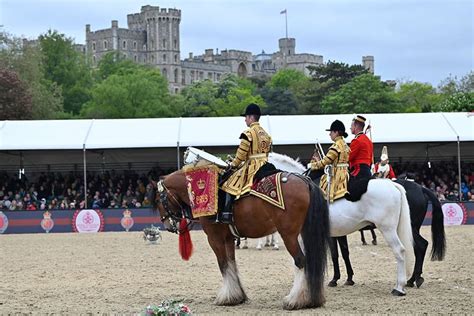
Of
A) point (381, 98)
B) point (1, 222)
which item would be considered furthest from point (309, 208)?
point (381, 98)

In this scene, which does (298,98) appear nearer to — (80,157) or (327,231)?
(80,157)

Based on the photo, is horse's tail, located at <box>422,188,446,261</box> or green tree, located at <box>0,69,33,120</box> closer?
horse's tail, located at <box>422,188,446,261</box>

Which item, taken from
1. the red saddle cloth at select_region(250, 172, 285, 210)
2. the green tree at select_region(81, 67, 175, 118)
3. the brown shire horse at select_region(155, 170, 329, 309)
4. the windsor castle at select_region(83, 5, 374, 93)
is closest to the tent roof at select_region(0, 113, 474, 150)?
the brown shire horse at select_region(155, 170, 329, 309)

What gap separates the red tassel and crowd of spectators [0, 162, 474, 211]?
18.9m

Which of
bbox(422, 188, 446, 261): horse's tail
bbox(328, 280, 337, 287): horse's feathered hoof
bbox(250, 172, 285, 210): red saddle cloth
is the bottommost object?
bbox(328, 280, 337, 287): horse's feathered hoof

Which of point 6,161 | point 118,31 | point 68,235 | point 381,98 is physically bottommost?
point 68,235

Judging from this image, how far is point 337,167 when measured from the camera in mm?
11578

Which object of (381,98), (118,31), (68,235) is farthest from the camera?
(118,31)

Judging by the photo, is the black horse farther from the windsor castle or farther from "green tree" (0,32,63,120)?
the windsor castle

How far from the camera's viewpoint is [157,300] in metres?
11.1

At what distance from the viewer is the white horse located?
1126 centimetres

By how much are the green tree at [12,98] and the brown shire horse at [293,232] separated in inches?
1828

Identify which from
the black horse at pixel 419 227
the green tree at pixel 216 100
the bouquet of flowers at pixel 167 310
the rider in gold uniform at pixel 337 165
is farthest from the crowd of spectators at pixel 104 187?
the green tree at pixel 216 100

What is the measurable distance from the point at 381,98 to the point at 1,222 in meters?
53.5
